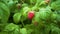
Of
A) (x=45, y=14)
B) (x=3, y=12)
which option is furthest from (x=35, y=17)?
(x=3, y=12)

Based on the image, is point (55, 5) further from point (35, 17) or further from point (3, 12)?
point (3, 12)

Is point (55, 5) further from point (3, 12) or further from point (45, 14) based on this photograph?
point (3, 12)

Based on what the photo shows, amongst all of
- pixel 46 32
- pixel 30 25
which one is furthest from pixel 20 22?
Answer: pixel 46 32

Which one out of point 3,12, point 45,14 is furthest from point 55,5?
point 3,12

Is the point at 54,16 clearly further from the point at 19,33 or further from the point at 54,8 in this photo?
the point at 19,33

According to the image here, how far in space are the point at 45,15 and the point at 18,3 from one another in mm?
356

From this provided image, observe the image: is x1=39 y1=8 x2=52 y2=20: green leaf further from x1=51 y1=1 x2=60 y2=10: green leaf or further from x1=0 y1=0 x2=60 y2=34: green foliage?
x1=51 y1=1 x2=60 y2=10: green leaf

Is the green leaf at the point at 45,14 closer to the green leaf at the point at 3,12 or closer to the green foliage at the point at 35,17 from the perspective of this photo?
the green foliage at the point at 35,17

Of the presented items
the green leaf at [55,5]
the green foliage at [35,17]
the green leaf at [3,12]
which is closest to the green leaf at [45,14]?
the green foliage at [35,17]

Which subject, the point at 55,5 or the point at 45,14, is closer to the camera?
the point at 45,14

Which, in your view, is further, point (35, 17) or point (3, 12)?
point (35, 17)

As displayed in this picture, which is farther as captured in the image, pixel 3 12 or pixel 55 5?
pixel 55 5

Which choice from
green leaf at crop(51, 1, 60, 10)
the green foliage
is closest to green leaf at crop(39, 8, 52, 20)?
the green foliage

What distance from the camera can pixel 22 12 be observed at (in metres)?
1.24
